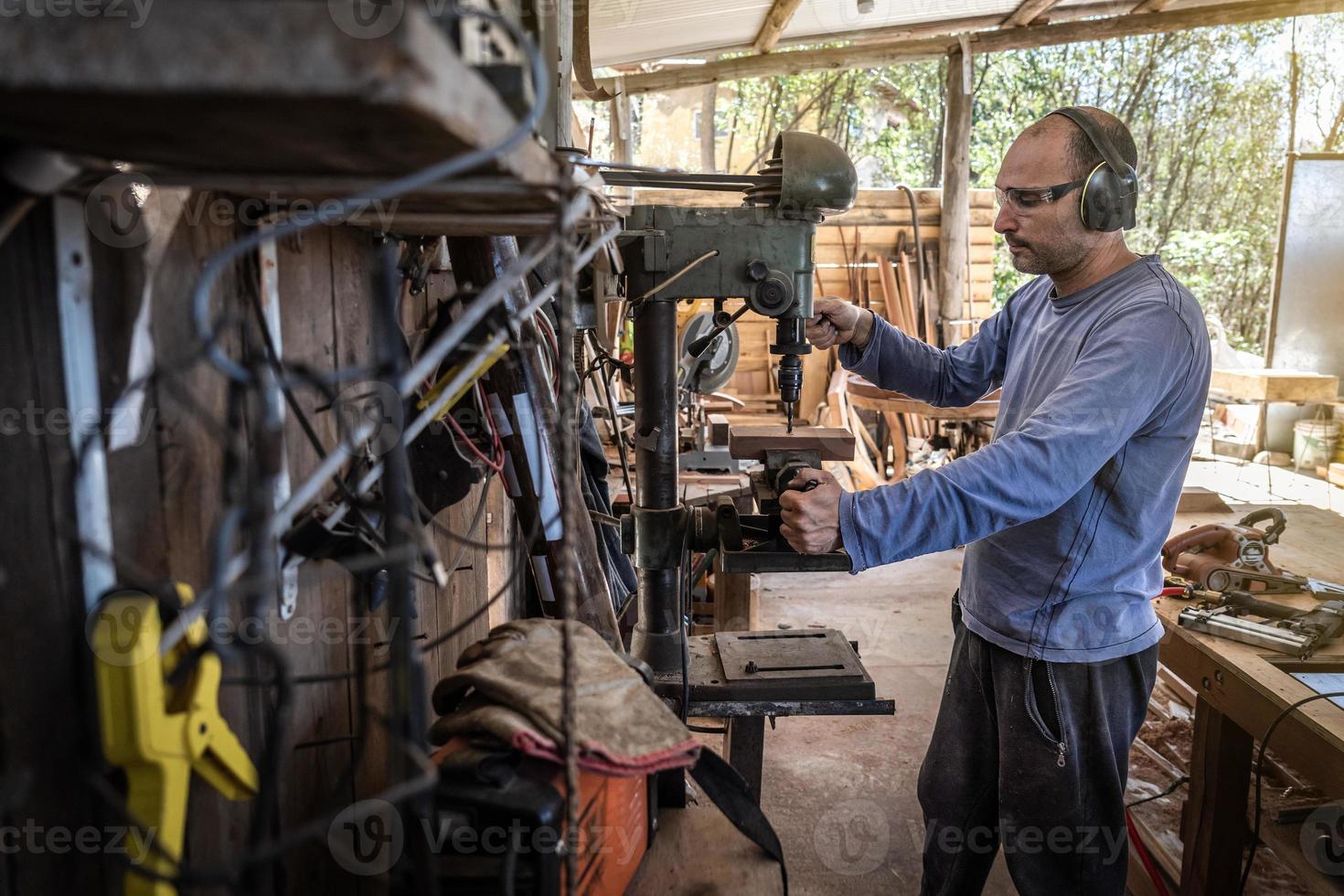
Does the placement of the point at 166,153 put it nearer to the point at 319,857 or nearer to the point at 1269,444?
the point at 319,857

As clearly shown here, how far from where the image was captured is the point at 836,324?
7.23 ft

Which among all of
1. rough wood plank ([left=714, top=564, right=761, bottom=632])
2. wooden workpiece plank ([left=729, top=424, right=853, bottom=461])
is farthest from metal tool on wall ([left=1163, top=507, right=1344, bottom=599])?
rough wood plank ([left=714, top=564, right=761, bottom=632])

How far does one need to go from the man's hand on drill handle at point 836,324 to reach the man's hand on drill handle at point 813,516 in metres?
0.69

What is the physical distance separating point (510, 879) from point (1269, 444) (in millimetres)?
7588

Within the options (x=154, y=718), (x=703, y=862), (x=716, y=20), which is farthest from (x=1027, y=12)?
(x=154, y=718)

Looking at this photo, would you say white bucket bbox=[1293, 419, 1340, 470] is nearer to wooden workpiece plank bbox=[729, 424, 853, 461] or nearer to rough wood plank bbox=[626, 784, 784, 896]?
wooden workpiece plank bbox=[729, 424, 853, 461]

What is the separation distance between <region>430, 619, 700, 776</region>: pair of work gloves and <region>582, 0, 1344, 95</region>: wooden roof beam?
580 cm

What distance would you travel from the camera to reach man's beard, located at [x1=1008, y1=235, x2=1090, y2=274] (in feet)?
6.05

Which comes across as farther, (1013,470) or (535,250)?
(1013,470)

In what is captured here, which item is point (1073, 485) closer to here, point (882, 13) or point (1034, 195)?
point (1034, 195)

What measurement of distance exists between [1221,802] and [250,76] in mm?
2394

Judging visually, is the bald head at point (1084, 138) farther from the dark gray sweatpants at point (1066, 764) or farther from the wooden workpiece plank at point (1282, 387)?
the wooden workpiece plank at point (1282, 387)

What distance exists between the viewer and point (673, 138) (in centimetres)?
1141

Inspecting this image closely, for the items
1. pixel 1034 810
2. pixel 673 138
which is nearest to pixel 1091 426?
pixel 1034 810
